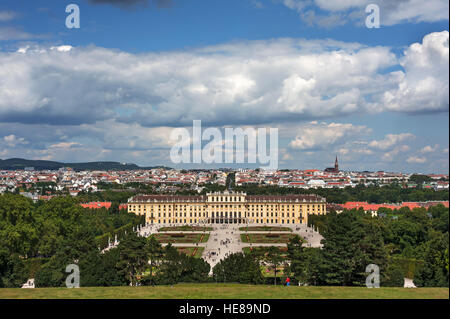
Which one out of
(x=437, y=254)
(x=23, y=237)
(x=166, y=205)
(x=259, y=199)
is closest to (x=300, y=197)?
(x=259, y=199)

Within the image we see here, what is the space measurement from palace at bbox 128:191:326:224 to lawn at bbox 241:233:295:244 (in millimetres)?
22193

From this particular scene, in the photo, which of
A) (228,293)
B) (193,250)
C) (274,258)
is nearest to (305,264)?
(274,258)

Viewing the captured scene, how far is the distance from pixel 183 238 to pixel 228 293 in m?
46.7

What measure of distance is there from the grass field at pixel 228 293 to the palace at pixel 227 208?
71040 millimetres

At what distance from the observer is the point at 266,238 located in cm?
5831

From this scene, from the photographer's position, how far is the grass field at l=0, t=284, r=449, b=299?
12.7m

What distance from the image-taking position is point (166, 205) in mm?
85938

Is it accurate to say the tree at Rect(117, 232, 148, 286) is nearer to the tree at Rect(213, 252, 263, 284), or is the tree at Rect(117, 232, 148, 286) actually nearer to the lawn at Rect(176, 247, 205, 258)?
the tree at Rect(213, 252, 263, 284)

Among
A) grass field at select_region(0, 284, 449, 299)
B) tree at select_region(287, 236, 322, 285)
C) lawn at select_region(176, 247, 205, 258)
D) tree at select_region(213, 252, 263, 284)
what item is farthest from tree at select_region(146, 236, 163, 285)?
lawn at select_region(176, 247, 205, 258)

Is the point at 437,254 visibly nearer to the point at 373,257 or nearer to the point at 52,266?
the point at 373,257

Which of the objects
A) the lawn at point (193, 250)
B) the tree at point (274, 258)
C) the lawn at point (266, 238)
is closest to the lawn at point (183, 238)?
the lawn at point (266, 238)

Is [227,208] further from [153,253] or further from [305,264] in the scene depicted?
[305,264]

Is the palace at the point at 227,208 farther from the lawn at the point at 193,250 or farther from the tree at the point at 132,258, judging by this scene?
the tree at the point at 132,258
